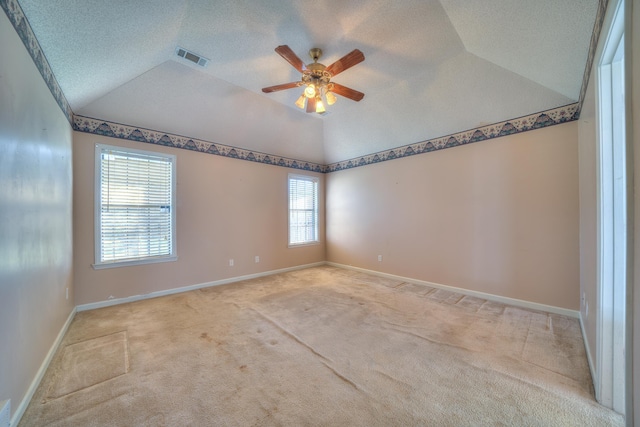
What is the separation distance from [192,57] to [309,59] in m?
1.33

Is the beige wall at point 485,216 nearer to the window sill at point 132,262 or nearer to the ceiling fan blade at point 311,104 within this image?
the ceiling fan blade at point 311,104

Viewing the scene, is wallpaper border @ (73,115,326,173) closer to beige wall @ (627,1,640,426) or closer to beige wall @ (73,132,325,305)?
beige wall @ (73,132,325,305)

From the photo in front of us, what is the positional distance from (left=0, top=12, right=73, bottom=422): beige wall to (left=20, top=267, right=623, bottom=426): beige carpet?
32 centimetres

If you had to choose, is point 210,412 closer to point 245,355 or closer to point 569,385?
point 245,355

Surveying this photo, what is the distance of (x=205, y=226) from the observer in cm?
414

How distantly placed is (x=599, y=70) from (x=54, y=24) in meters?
3.73

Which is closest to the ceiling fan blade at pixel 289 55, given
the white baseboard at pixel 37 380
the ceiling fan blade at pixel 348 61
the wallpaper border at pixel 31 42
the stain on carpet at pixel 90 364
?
the ceiling fan blade at pixel 348 61

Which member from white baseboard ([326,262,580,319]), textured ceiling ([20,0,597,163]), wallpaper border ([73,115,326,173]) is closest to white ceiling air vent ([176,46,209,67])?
textured ceiling ([20,0,597,163])

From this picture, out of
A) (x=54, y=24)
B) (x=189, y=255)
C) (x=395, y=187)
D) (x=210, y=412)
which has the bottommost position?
(x=210, y=412)

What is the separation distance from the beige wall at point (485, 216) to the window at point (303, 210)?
47.1 inches

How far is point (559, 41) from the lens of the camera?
195cm

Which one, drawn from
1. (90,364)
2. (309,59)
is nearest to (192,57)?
(309,59)

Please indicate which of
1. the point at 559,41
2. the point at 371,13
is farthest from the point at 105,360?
the point at 559,41

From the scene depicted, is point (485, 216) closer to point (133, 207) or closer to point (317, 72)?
point (317, 72)
